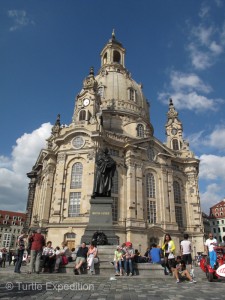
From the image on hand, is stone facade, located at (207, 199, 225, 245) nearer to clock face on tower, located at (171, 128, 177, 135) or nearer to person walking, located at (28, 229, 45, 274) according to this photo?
clock face on tower, located at (171, 128, 177, 135)

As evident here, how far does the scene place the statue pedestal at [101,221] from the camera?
45.6 ft

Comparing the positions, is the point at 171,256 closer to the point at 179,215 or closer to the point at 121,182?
the point at 121,182

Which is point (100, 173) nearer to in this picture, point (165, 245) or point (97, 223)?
point (97, 223)

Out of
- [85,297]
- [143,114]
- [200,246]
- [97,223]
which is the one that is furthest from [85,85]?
[85,297]

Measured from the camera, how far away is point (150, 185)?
4084 cm

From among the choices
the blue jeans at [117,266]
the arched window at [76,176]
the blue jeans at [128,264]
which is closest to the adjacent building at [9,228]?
the arched window at [76,176]

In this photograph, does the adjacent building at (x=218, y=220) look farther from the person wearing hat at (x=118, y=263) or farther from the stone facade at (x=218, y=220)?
the person wearing hat at (x=118, y=263)

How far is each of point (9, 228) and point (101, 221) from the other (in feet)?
215

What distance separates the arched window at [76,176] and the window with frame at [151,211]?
11224 mm

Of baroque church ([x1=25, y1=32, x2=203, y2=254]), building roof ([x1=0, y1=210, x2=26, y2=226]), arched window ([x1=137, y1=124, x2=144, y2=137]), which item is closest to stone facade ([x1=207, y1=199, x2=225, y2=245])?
baroque church ([x1=25, y1=32, x2=203, y2=254])

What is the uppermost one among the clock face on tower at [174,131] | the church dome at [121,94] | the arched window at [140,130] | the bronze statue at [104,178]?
the church dome at [121,94]

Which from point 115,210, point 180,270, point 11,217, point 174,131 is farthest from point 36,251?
point 11,217

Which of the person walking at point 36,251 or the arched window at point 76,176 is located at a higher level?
the arched window at point 76,176

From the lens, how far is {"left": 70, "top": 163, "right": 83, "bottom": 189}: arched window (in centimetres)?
3661
